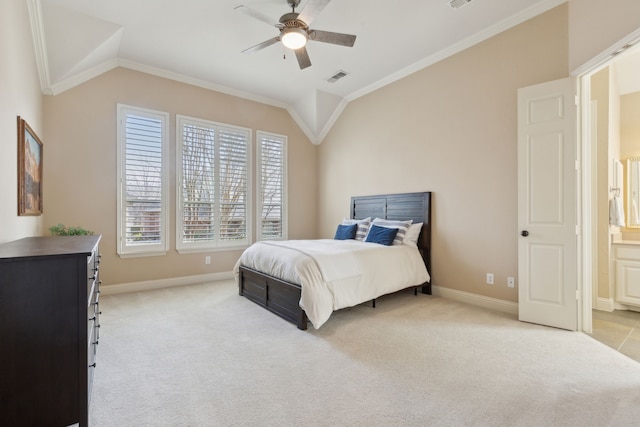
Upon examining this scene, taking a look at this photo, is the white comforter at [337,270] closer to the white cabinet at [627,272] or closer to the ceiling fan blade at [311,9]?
the white cabinet at [627,272]

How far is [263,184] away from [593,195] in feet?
15.8

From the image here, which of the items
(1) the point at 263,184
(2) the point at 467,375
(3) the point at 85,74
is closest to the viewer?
(2) the point at 467,375

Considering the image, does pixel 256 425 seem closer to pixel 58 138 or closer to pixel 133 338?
pixel 133 338

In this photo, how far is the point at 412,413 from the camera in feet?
5.67

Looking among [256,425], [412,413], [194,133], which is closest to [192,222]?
[194,133]

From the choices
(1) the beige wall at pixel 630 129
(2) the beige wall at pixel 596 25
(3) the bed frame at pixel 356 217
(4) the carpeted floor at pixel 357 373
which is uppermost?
(2) the beige wall at pixel 596 25

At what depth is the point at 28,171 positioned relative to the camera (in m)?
2.76

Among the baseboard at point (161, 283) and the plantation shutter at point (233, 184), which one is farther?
the plantation shutter at point (233, 184)

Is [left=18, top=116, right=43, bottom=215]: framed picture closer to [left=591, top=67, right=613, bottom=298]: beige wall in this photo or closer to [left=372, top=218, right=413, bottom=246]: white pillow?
[left=372, top=218, right=413, bottom=246]: white pillow

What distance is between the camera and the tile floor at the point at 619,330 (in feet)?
8.49

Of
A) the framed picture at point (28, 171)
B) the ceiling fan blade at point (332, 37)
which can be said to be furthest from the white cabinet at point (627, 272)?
the framed picture at point (28, 171)

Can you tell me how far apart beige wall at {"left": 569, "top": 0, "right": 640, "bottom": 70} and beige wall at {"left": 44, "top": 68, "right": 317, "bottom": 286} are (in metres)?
4.67

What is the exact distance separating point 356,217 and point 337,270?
2.29 metres

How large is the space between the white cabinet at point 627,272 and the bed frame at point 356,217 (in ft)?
6.89
